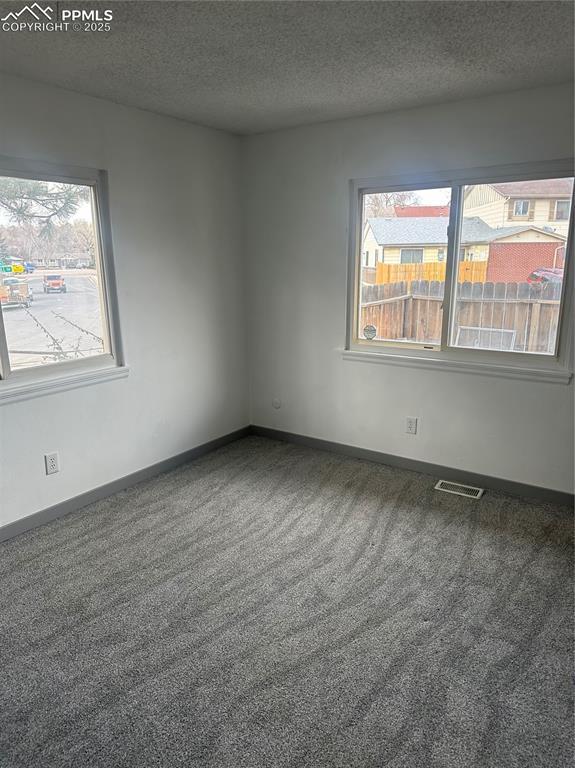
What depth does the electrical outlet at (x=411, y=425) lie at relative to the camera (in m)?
3.65

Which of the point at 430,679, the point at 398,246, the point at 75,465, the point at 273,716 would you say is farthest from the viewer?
the point at 398,246

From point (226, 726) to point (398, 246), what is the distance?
2.96 metres

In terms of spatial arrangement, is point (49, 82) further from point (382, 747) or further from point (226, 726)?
point (382, 747)

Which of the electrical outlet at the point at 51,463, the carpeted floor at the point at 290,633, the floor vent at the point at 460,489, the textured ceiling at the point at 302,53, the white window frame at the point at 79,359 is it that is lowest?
the carpeted floor at the point at 290,633

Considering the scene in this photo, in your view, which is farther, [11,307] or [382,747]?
[11,307]

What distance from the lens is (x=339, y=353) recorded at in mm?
3883

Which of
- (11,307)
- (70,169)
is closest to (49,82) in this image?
(70,169)

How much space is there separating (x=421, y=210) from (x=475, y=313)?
2.58 ft

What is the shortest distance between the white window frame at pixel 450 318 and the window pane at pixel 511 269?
0.14 ft

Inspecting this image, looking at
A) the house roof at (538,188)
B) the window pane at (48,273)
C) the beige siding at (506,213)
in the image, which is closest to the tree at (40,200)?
the window pane at (48,273)

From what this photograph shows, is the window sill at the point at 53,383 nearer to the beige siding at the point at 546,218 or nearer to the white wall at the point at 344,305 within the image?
the white wall at the point at 344,305

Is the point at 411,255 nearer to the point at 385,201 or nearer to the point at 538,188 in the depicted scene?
the point at 385,201

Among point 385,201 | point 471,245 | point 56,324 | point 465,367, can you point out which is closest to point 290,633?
point 465,367

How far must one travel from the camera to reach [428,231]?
133 inches
